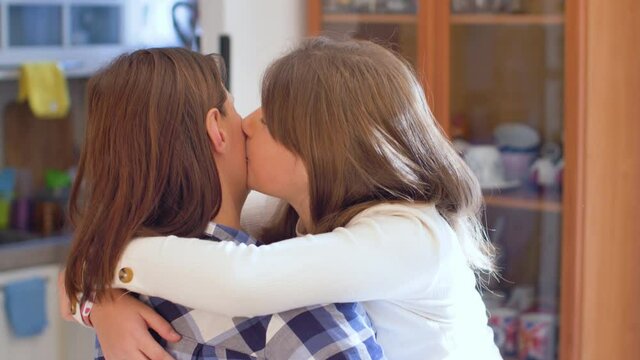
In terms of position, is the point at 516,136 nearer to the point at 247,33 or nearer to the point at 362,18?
the point at 362,18

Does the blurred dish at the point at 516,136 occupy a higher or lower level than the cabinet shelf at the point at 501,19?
lower

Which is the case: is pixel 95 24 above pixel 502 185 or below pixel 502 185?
above

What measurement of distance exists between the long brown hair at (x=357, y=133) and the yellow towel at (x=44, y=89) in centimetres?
204

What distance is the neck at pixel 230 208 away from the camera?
1.32 meters

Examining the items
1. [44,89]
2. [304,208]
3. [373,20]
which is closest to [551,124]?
[373,20]

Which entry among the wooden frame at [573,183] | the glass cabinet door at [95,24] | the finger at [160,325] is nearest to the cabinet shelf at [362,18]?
the wooden frame at [573,183]

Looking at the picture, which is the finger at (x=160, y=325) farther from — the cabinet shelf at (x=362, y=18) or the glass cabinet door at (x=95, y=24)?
the glass cabinet door at (x=95, y=24)

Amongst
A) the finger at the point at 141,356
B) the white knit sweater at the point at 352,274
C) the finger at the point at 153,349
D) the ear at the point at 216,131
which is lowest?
the finger at the point at 141,356

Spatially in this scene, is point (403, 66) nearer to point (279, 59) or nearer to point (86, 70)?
point (279, 59)

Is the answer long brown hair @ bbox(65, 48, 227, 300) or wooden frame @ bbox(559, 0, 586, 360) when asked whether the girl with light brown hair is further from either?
wooden frame @ bbox(559, 0, 586, 360)

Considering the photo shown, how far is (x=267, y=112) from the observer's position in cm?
132

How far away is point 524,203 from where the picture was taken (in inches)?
106

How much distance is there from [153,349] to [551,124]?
155 cm

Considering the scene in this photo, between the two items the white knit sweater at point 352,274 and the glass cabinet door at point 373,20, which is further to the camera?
the glass cabinet door at point 373,20
